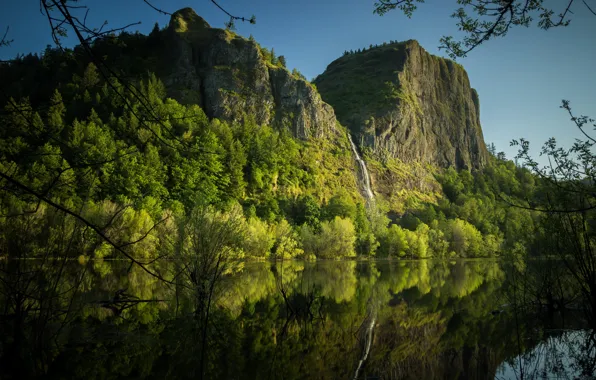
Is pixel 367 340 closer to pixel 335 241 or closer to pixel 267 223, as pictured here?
pixel 335 241

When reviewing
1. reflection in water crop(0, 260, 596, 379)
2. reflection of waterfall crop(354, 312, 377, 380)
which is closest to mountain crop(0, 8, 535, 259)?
reflection in water crop(0, 260, 596, 379)

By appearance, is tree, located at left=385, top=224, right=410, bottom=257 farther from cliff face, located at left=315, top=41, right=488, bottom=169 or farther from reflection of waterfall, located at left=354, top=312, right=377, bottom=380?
reflection of waterfall, located at left=354, top=312, right=377, bottom=380

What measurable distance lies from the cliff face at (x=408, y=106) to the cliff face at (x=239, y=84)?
1072 inches

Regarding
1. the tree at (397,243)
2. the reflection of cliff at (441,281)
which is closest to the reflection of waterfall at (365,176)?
the tree at (397,243)

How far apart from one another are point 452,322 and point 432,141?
6419 inches

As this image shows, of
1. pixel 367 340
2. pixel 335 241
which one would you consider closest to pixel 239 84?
pixel 335 241

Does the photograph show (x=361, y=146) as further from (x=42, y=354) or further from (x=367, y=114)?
(x=42, y=354)

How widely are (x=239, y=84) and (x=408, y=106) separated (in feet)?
245

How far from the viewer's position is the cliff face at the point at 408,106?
140m

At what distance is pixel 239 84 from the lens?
110000 mm

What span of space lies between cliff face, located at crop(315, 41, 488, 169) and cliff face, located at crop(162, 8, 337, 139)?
27.2 m

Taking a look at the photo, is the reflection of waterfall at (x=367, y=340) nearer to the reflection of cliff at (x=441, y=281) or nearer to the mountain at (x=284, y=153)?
the reflection of cliff at (x=441, y=281)

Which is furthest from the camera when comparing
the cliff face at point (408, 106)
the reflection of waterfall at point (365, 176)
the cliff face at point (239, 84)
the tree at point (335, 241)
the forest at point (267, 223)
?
the cliff face at point (408, 106)

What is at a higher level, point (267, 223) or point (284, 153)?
point (284, 153)
